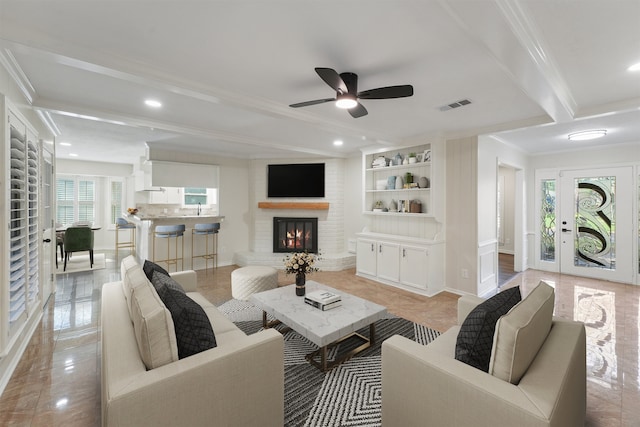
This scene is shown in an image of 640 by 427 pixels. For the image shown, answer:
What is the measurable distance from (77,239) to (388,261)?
5.70 meters

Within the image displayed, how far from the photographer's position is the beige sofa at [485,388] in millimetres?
1158

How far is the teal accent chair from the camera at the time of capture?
5.26 meters

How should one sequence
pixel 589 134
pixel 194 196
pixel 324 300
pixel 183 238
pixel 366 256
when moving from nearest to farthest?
1. pixel 324 300
2. pixel 589 134
3. pixel 366 256
4. pixel 183 238
5. pixel 194 196

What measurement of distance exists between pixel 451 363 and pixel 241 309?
2.75 meters

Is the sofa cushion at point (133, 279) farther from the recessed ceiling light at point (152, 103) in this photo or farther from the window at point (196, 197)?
the window at point (196, 197)

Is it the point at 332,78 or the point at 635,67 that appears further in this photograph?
the point at 635,67

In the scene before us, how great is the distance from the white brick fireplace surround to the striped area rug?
314cm

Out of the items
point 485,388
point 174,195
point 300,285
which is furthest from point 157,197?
point 485,388

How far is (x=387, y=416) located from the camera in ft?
5.15

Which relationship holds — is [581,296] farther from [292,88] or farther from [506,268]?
[292,88]

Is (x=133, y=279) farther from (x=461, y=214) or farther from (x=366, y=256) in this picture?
(x=461, y=214)

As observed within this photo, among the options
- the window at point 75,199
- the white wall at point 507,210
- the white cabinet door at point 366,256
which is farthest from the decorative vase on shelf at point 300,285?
the window at point 75,199

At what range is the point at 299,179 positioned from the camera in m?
6.14

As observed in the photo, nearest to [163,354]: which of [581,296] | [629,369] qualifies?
[629,369]
